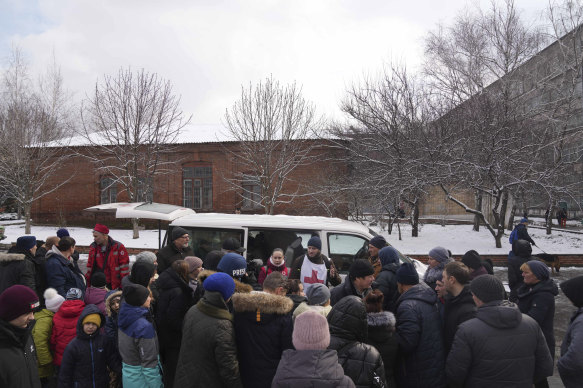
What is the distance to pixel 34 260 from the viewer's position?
5.65 meters

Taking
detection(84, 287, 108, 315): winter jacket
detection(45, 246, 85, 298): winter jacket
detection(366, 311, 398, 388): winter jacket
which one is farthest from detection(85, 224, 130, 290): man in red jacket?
detection(366, 311, 398, 388): winter jacket

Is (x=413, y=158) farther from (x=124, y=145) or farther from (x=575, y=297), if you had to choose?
(x=124, y=145)

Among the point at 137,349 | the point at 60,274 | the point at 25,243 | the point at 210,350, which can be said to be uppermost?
the point at 25,243

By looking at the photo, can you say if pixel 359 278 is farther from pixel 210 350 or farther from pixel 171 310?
pixel 171 310

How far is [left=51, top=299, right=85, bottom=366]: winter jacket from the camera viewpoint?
4070mm

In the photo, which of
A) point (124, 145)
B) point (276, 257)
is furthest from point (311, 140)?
point (276, 257)

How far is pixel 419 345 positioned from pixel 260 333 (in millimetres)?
1415

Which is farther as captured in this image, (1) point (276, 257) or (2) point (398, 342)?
(1) point (276, 257)

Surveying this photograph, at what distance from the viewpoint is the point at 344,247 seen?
6.96 metres

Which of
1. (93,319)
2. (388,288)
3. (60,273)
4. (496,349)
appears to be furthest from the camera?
(60,273)

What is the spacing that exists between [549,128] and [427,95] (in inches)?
241

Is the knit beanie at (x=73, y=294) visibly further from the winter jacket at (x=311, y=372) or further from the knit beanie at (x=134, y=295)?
the winter jacket at (x=311, y=372)

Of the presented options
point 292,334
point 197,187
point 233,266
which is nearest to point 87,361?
point 233,266

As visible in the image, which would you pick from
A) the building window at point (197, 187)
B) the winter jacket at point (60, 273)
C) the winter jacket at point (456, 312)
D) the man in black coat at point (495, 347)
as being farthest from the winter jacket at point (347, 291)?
the building window at point (197, 187)
